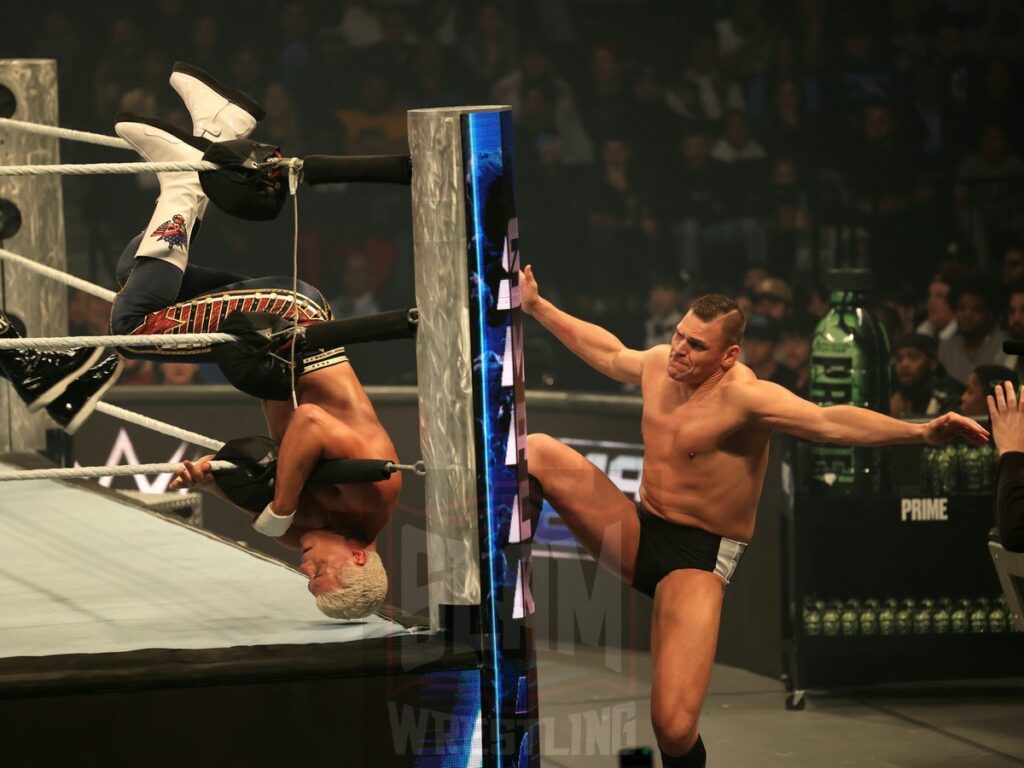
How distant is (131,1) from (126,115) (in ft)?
17.7

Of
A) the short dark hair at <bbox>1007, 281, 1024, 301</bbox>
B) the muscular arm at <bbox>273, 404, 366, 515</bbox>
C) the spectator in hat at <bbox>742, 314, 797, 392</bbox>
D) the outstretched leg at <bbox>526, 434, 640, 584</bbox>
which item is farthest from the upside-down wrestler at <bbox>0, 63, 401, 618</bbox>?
the short dark hair at <bbox>1007, 281, 1024, 301</bbox>

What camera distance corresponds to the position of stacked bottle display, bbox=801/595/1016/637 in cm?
458

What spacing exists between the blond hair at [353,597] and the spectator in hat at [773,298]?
457 centimetres

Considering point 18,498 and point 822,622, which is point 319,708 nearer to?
point 18,498

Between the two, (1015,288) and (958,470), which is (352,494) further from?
(1015,288)

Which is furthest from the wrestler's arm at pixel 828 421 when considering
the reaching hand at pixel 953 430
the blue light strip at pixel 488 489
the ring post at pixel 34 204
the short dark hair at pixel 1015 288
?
the short dark hair at pixel 1015 288

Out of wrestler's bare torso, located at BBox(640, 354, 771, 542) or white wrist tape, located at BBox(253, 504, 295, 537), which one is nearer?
white wrist tape, located at BBox(253, 504, 295, 537)

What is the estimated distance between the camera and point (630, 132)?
7051mm

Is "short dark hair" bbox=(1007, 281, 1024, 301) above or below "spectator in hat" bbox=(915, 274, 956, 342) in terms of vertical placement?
above

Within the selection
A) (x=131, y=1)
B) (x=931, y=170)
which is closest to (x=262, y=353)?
(x=931, y=170)

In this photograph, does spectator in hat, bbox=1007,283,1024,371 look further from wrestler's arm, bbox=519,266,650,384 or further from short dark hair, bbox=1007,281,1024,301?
wrestler's arm, bbox=519,266,650,384

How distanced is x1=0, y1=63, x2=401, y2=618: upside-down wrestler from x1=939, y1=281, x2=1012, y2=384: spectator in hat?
4.12 m

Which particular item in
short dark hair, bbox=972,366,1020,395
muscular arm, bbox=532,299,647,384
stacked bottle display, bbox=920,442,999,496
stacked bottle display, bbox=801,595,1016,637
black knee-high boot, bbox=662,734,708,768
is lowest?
stacked bottle display, bbox=801,595,1016,637

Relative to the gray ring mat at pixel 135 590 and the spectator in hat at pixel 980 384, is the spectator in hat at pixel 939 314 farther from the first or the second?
the gray ring mat at pixel 135 590
